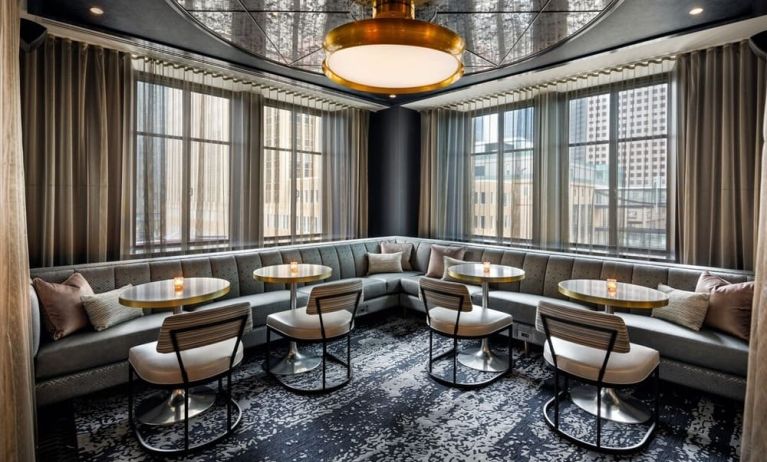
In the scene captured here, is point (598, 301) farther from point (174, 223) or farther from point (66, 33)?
point (66, 33)

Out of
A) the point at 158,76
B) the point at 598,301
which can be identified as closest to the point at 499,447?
the point at 598,301

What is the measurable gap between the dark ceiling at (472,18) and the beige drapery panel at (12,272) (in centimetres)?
125

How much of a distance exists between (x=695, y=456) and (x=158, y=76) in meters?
5.06

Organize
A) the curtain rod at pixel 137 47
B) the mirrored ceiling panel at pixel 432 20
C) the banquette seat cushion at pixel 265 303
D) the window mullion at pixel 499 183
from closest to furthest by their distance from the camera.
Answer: the mirrored ceiling panel at pixel 432 20, the curtain rod at pixel 137 47, the banquette seat cushion at pixel 265 303, the window mullion at pixel 499 183

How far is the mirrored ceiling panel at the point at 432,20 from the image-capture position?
2191 mm

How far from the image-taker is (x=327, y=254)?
4.66 m

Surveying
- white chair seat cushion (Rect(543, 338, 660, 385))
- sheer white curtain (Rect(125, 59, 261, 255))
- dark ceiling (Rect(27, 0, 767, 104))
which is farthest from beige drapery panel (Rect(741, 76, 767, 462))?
sheer white curtain (Rect(125, 59, 261, 255))

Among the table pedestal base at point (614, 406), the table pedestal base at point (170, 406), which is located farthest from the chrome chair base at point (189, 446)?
the table pedestal base at point (614, 406)

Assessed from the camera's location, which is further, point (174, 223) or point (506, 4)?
point (174, 223)

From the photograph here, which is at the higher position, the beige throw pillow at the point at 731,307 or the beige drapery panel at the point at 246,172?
the beige drapery panel at the point at 246,172

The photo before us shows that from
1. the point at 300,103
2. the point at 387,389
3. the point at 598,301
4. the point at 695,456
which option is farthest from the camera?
the point at 300,103

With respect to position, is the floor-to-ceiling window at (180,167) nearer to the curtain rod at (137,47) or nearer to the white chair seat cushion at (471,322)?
the curtain rod at (137,47)

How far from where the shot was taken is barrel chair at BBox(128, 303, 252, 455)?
198cm

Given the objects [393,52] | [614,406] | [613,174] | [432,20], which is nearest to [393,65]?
[393,52]
